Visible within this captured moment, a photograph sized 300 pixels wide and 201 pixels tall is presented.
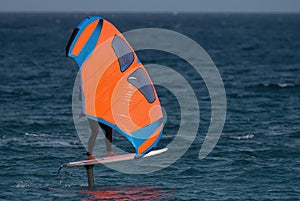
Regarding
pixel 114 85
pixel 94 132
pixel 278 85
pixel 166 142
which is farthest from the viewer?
A: pixel 278 85

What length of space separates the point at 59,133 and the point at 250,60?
44941 millimetres

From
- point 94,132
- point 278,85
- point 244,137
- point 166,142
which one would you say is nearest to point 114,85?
point 94,132

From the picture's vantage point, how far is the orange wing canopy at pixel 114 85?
17.6 meters

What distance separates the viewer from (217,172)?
2303 centimetres

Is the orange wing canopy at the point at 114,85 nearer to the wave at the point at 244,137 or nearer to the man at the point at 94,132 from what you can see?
the man at the point at 94,132

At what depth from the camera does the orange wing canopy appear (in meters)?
17.6

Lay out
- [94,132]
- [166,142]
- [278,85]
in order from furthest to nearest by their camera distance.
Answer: [278,85] < [166,142] < [94,132]

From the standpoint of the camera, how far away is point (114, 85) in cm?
1805

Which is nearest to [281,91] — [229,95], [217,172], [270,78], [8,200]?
[229,95]

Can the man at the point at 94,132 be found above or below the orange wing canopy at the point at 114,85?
below

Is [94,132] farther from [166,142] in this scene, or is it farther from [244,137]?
[244,137]

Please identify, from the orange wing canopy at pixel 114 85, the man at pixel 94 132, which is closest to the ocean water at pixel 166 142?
the man at pixel 94 132

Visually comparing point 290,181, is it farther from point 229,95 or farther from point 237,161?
point 229,95

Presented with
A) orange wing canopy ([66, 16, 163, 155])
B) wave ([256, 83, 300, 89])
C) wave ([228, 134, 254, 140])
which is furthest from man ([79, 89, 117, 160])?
wave ([256, 83, 300, 89])
